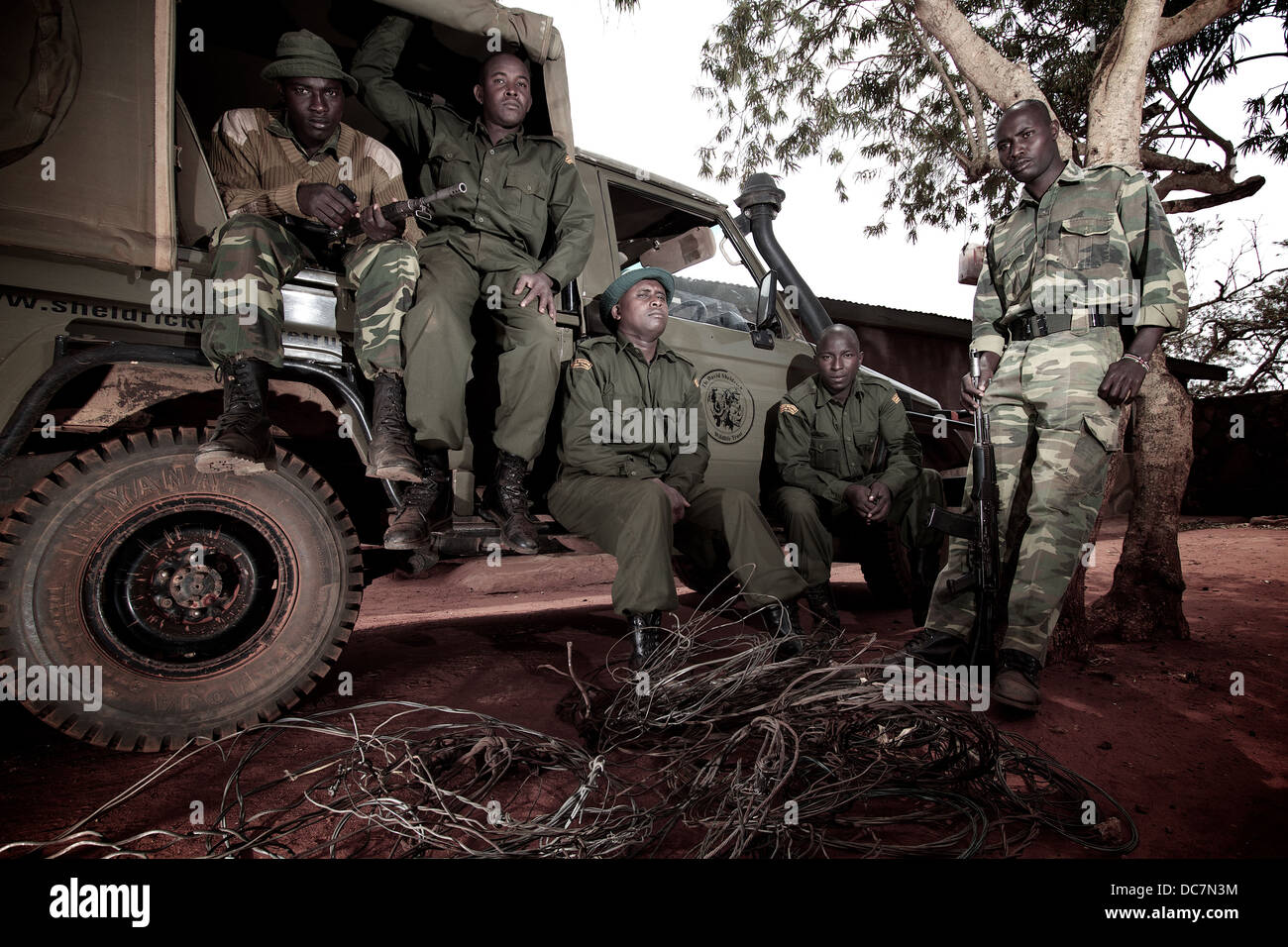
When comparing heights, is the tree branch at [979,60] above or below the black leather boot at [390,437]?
above

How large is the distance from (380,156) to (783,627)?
2466mm

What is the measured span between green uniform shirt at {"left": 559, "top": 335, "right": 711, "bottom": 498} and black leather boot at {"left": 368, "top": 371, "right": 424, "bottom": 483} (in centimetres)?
72

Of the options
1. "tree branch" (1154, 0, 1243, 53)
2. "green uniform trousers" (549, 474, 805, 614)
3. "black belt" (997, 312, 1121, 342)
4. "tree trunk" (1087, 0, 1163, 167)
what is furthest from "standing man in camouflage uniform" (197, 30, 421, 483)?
"tree branch" (1154, 0, 1243, 53)

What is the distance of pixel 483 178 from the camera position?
2789 millimetres

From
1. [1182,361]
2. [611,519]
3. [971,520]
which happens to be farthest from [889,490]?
[1182,361]

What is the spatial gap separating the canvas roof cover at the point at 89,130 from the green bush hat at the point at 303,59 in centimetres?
43

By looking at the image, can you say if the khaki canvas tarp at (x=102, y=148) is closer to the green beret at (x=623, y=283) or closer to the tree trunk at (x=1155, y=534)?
the green beret at (x=623, y=283)

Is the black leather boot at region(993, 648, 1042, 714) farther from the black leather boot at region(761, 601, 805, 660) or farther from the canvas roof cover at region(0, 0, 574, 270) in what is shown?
the canvas roof cover at region(0, 0, 574, 270)

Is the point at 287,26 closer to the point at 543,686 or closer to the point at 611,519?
the point at 611,519

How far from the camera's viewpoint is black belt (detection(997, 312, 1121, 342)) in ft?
8.34

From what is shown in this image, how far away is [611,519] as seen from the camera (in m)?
2.62

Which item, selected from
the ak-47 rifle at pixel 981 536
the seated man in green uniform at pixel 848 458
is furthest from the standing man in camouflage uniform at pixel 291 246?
the ak-47 rifle at pixel 981 536

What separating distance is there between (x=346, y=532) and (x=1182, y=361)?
14.5 m

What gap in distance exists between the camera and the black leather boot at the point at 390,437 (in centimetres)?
216
